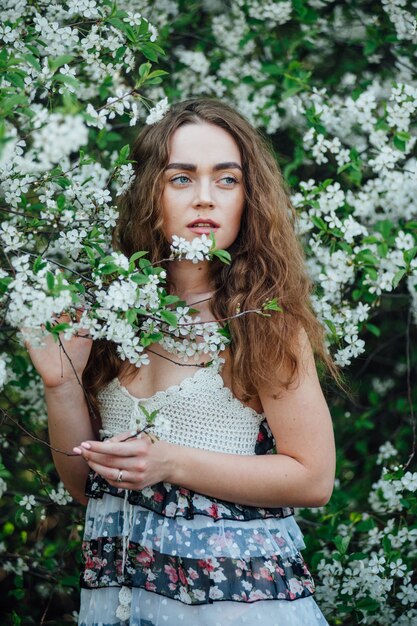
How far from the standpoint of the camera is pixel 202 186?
2.04 metres

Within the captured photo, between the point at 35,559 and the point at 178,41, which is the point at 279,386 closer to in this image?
the point at 35,559

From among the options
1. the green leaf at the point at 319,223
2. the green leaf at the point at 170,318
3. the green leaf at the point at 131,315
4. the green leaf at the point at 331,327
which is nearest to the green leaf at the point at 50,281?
the green leaf at the point at 131,315

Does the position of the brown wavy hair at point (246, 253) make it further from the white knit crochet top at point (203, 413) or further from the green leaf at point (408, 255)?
the green leaf at point (408, 255)

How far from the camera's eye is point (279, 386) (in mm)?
1985

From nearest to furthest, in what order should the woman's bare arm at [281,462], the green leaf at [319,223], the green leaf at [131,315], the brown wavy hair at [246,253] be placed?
1. the green leaf at [131,315]
2. the woman's bare arm at [281,462]
3. the brown wavy hair at [246,253]
4. the green leaf at [319,223]

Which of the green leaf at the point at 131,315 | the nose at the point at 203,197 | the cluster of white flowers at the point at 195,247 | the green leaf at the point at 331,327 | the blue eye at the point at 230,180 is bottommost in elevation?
the green leaf at the point at 131,315

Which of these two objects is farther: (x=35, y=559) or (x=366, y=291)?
(x=35, y=559)

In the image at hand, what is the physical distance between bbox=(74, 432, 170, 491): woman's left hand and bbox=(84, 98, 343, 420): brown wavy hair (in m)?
0.30

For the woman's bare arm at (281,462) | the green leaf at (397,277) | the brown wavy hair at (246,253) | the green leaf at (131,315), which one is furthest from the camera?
the green leaf at (397,277)

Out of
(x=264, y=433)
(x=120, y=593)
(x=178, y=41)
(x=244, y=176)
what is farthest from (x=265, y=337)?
(x=178, y=41)

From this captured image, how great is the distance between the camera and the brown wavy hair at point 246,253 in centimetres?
202

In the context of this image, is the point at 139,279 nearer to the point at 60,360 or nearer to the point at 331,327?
the point at 60,360

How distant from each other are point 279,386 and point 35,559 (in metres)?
1.47

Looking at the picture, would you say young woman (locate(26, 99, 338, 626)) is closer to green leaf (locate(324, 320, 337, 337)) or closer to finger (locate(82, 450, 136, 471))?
finger (locate(82, 450, 136, 471))
